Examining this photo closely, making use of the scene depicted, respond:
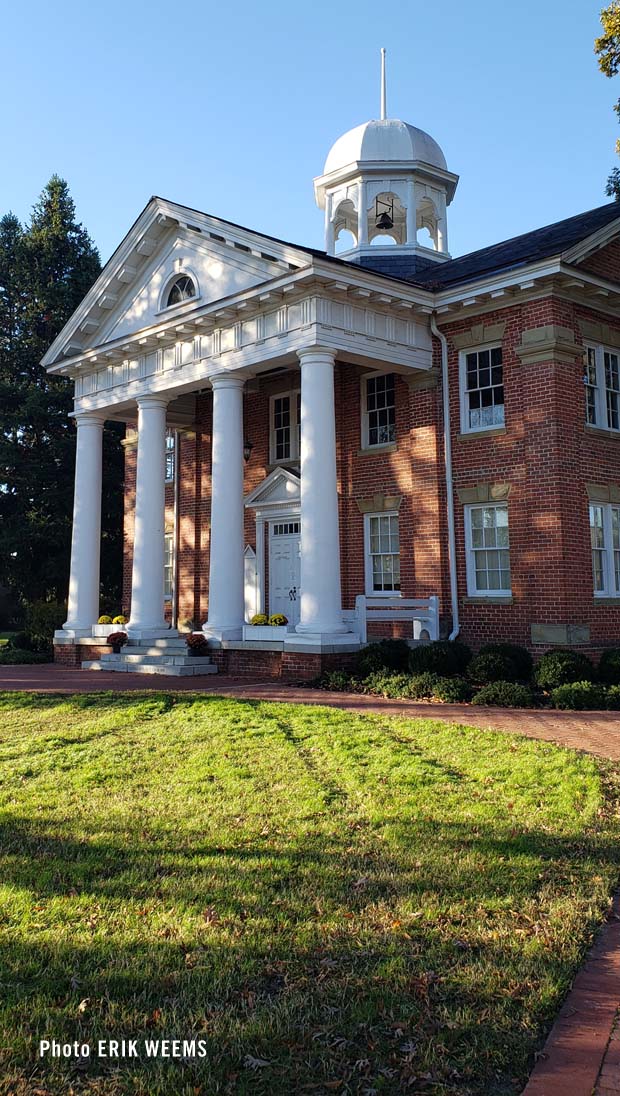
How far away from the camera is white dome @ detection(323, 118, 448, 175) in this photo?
2423cm

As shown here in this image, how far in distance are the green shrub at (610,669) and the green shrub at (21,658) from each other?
15.2m

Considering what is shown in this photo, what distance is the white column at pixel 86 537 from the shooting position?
22812mm

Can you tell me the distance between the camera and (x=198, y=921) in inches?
189

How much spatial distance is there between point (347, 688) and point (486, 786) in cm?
754

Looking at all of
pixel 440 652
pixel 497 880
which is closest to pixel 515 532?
pixel 440 652

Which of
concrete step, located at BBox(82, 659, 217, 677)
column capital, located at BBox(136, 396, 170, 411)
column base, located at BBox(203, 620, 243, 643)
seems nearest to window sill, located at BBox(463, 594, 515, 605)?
column base, located at BBox(203, 620, 243, 643)

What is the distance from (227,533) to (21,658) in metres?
8.82

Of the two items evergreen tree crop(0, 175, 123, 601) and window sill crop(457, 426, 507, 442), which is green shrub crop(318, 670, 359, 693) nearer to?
window sill crop(457, 426, 507, 442)

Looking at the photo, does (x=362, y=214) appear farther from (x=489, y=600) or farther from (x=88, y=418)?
(x=489, y=600)

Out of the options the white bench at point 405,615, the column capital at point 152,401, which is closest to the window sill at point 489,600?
the white bench at point 405,615

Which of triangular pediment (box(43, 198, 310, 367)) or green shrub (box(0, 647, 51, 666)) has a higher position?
triangular pediment (box(43, 198, 310, 367))

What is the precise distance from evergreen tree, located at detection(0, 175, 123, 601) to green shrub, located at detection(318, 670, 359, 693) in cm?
2509

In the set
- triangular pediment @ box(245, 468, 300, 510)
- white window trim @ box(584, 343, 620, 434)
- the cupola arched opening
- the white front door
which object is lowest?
the white front door

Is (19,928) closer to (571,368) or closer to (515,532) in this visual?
(515,532)
